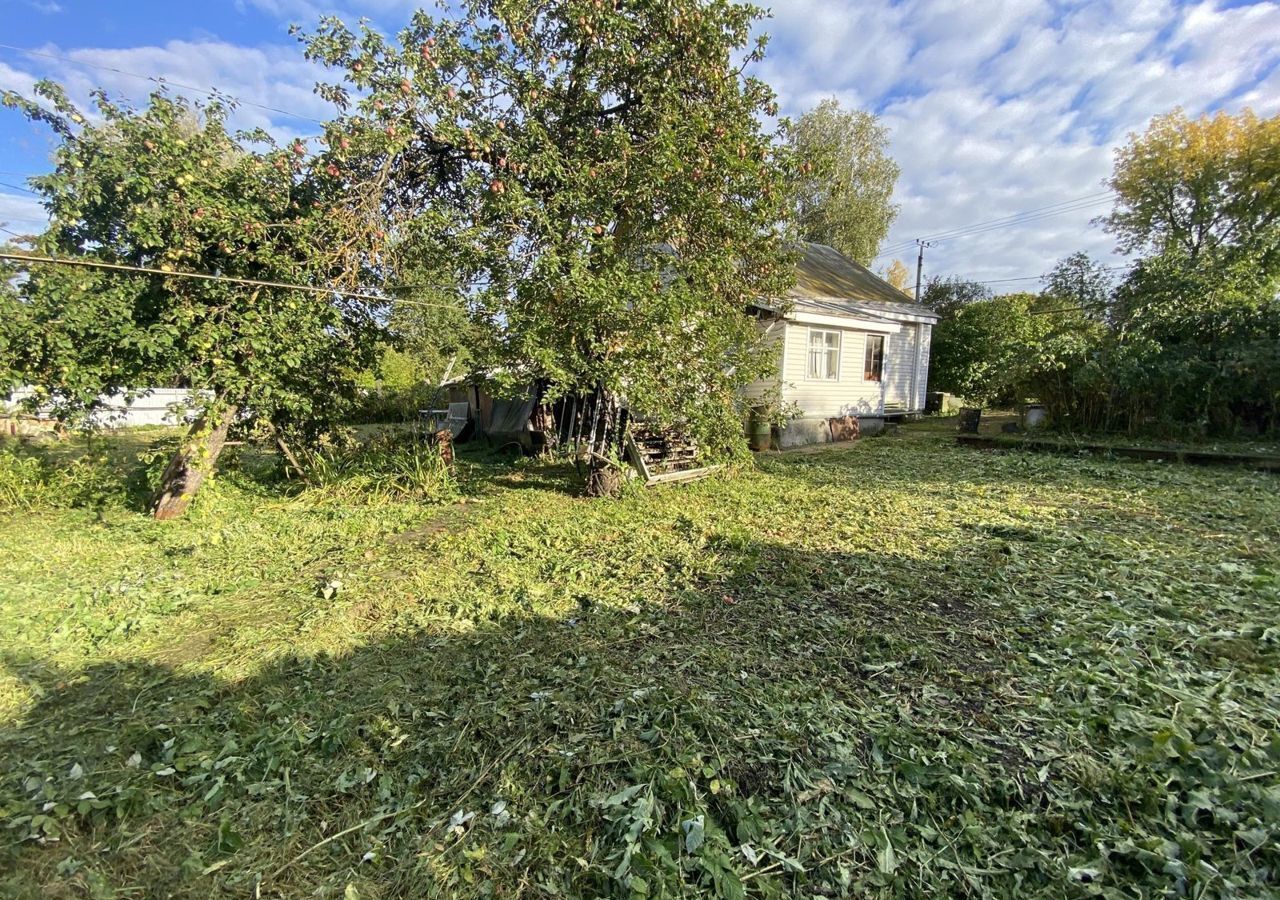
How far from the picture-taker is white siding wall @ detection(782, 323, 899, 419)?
40.6 feet

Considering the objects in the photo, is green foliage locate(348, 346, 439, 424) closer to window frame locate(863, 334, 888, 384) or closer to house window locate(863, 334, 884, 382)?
window frame locate(863, 334, 888, 384)

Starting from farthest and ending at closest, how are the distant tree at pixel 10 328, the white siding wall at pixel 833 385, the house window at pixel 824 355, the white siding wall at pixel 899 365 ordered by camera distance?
1. the white siding wall at pixel 899 365
2. the house window at pixel 824 355
3. the white siding wall at pixel 833 385
4. the distant tree at pixel 10 328

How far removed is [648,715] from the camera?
2555mm

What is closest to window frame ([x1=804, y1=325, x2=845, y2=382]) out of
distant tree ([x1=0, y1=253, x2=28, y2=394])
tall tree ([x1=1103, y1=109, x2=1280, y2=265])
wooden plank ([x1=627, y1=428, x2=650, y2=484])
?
wooden plank ([x1=627, y1=428, x2=650, y2=484])

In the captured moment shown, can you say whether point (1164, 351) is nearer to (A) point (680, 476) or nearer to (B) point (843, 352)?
(B) point (843, 352)

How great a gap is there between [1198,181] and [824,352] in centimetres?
1899

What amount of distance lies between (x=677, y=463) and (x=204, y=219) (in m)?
5.78

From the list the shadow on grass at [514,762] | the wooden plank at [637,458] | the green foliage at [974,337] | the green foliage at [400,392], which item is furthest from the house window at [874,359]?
the shadow on grass at [514,762]

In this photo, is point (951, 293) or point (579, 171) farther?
point (951, 293)

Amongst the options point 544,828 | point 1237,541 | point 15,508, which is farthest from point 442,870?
point 15,508

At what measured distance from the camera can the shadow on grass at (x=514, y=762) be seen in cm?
184

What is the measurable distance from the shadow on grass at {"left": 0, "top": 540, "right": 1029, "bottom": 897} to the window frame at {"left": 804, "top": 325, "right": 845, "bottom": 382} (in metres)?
9.88

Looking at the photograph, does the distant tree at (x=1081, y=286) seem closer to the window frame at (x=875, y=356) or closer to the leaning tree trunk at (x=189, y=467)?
the window frame at (x=875, y=356)

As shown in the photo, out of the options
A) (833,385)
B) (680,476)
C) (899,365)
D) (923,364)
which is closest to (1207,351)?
(899,365)
